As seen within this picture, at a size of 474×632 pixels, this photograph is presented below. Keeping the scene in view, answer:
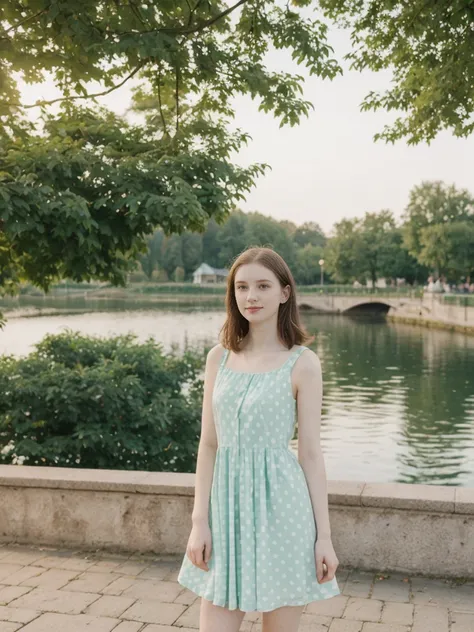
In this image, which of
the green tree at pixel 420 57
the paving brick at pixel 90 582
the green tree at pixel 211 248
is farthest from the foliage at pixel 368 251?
the paving brick at pixel 90 582

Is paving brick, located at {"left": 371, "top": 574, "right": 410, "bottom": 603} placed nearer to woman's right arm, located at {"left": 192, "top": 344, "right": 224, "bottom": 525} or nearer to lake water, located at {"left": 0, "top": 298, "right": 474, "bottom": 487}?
woman's right arm, located at {"left": 192, "top": 344, "right": 224, "bottom": 525}

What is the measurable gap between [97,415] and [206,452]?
212 inches

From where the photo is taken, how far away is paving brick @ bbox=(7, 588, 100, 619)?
405cm

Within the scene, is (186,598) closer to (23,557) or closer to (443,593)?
(23,557)

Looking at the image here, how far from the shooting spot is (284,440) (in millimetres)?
2639

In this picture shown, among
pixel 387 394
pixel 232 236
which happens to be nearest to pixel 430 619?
pixel 387 394

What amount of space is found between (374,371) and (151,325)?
23.6 metres

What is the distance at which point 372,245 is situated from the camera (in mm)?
84688

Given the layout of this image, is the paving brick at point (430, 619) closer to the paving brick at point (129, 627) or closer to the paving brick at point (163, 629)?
the paving brick at point (163, 629)

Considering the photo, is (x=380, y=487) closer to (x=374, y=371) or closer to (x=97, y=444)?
(x=97, y=444)

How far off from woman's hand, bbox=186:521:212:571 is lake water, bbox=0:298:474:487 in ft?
28.7

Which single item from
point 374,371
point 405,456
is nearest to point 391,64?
point 405,456

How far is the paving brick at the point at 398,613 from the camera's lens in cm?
391

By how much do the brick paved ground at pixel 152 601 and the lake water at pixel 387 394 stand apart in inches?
261
